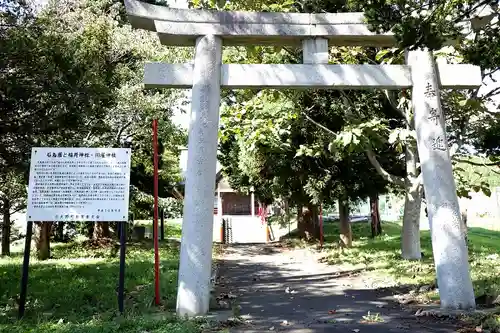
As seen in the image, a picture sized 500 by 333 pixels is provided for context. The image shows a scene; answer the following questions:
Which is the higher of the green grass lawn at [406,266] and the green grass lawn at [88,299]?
the green grass lawn at [406,266]

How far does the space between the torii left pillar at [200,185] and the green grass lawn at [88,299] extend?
0.50 meters

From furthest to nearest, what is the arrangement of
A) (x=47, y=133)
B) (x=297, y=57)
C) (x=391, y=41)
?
(x=297, y=57)
(x=47, y=133)
(x=391, y=41)

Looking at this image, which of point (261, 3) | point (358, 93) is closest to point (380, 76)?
point (261, 3)

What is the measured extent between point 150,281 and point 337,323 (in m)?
5.27

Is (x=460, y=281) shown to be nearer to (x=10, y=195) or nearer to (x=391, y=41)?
(x=391, y=41)

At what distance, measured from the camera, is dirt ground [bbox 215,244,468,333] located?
5.83m

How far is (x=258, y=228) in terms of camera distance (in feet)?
96.5

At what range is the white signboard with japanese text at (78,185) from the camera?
6605 mm

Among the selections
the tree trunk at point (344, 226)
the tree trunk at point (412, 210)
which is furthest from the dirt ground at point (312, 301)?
the tree trunk at point (344, 226)

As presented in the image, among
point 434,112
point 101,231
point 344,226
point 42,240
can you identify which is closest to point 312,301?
point 434,112

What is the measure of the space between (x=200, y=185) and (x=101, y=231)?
13626 millimetres

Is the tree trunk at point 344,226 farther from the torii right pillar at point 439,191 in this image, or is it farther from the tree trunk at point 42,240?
the tree trunk at point 42,240

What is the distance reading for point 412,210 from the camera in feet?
38.4

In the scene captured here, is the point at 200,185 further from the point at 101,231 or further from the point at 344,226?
the point at 101,231
